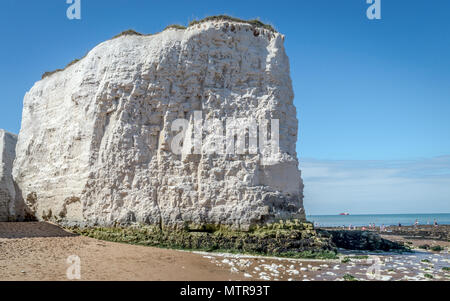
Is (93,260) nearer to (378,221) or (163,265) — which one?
(163,265)

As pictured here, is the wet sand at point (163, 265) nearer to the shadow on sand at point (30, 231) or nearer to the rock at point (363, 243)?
the shadow on sand at point (30, 231)

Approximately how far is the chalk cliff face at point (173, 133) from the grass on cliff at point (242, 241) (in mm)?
408

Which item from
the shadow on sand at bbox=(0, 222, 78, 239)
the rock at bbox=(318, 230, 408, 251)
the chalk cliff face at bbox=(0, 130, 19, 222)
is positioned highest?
the chalk cliff face at bbox=(0, 130, 19, 222)

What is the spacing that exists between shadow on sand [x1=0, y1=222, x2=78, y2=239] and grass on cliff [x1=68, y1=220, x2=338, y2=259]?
2.39 metres

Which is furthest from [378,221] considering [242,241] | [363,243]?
[242,241]

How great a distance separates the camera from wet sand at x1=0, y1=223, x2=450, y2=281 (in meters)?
8.99

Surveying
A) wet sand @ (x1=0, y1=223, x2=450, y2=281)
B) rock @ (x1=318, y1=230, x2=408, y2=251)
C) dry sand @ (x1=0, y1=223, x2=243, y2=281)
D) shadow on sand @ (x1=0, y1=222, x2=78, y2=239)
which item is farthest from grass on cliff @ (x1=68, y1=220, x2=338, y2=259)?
rock @ (x1=318, y1=230, x2=408, y2=251)

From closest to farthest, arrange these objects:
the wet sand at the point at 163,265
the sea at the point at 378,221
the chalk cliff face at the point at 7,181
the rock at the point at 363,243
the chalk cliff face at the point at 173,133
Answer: the wet sand at the point at 163,265, the chalk cliff face at the point at 173,133, the rock at the point at 363,243, the chalk cliff face at the point at 7,181, the sea at the point at 378,221

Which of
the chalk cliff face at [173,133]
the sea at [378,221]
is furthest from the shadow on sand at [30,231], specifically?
the sea at [378,221]

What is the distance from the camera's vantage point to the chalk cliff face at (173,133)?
14.0m

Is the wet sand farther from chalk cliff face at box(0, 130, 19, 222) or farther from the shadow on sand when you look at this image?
chalk cliff face at box(0, 130, 19, 222)

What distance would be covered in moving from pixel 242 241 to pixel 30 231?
814 cm

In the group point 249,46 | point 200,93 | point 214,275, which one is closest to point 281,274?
point 214,275

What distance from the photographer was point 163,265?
10188mm
